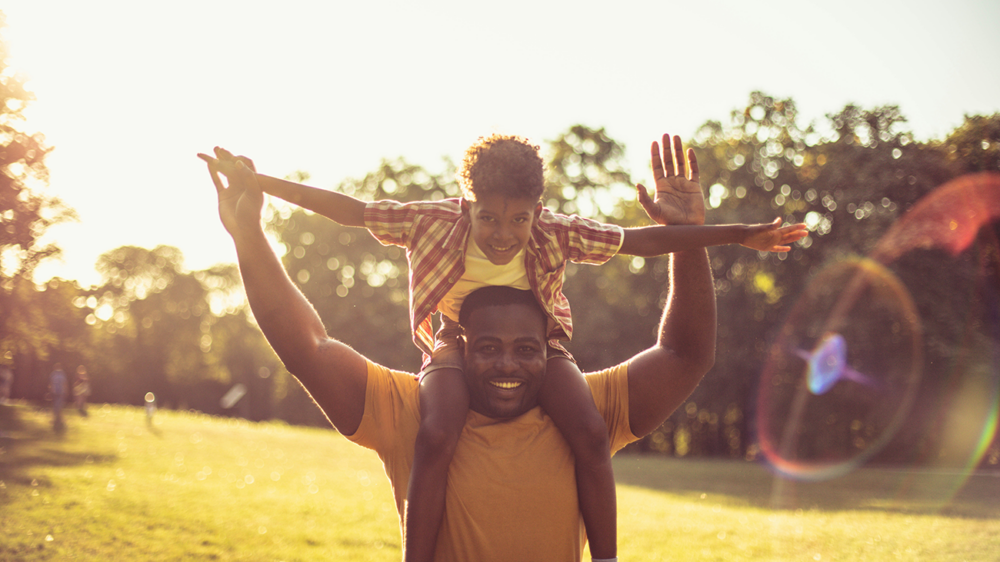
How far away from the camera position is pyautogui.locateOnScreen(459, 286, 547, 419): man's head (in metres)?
2.56

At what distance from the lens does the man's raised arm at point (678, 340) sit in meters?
2.78

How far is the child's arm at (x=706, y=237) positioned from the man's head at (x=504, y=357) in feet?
1.70

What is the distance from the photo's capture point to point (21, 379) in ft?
150

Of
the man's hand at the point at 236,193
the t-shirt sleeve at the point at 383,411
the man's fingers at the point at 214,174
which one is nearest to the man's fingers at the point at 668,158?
the t-shirt sleeve at the point at 383,411

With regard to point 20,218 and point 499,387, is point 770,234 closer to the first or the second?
point 499,387

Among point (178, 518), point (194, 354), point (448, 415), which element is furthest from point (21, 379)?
point (448, 415)

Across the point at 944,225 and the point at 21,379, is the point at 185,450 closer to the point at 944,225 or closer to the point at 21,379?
the point at 944,225

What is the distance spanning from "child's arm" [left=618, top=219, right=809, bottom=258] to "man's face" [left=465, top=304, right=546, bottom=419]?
53 cm

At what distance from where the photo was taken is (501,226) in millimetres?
2887

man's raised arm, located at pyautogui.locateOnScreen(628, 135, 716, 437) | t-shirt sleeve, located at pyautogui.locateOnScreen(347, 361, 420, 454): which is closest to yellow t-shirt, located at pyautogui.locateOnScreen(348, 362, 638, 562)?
t-shirt sleeve, located at pyautogui.locateOnScreen(347, 361, 420, 454)

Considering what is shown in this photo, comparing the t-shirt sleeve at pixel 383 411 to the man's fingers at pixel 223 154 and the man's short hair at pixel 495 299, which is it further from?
the man's fingers at pixel 223 154

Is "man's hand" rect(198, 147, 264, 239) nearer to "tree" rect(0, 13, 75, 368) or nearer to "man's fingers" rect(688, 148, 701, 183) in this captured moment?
"man's fingers" rect(688, 148, 701, 183)

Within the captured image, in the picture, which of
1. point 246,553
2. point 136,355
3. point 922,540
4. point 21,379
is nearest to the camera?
point 246,553

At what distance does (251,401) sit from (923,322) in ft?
155
